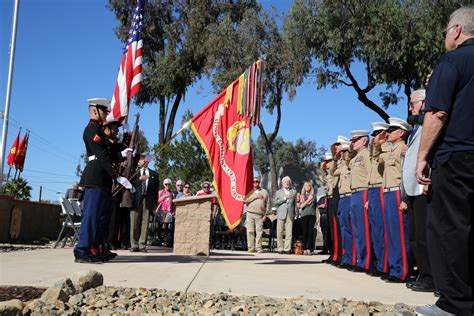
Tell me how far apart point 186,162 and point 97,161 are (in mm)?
17542

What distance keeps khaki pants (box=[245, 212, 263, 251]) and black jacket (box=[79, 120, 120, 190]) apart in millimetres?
6926

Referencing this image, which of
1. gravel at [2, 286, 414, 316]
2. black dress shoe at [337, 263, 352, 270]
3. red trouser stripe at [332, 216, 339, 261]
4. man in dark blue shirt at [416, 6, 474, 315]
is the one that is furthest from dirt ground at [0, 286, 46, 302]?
red trouser stripe at [332, 216, 339, 261]

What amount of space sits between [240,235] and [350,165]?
290 inches

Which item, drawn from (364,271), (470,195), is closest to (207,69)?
(364,271)

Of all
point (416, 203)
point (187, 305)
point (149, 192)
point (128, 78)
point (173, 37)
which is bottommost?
point (187, 305)

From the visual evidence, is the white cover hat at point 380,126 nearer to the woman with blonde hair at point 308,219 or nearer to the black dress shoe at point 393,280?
the black dress shoe at point 393,280

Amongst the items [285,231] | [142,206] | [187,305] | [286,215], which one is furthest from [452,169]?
[285,231]

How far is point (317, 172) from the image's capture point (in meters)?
26.1

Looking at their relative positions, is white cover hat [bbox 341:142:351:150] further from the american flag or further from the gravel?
the gravel

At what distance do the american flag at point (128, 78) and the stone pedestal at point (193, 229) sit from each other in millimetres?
2202

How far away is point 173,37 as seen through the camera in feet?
94.7

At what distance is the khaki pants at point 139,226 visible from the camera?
1069 cm

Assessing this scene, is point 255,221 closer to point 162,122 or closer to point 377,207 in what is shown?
point 377,207

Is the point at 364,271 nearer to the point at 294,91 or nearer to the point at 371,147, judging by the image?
the point at 371,147
